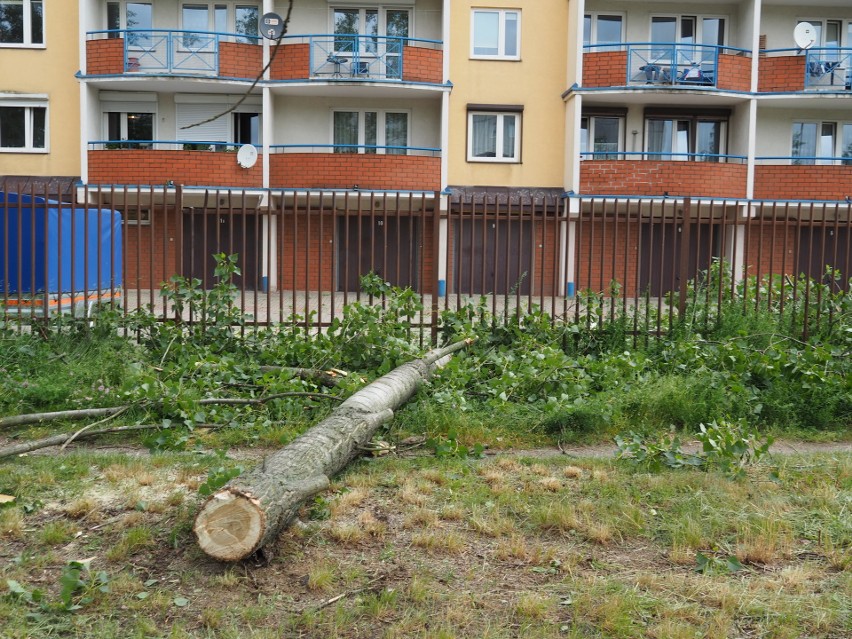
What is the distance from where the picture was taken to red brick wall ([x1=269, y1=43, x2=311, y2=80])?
963 inches

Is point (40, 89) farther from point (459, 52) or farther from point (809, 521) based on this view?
point (809, 521)

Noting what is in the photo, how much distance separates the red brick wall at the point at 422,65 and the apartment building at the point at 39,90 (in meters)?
9.71

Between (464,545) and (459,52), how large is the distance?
2308 centimetres

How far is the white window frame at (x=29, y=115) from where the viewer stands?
25.0 m

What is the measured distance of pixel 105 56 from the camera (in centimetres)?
2417

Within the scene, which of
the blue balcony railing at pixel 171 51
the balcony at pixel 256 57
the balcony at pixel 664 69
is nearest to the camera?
the balcony at pixel 256 57

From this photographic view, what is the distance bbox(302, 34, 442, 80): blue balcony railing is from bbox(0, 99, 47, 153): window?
7.74 meters

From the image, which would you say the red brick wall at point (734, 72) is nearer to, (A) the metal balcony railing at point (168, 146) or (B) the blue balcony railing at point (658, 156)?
(B) the blue balcony railing at point (658, 156)

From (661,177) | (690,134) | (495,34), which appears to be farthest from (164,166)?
(690,134)

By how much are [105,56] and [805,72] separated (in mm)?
20300

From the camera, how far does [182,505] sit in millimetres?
5043

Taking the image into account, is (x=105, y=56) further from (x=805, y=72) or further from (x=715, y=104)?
(x=805, y=72)

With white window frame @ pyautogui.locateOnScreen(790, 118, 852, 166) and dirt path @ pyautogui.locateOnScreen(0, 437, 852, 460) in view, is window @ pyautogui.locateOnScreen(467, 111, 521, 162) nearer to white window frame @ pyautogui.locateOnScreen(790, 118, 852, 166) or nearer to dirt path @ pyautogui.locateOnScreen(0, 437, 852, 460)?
white window frame @ pyautogui.locateOnScreen(790, 118, 852, 166)

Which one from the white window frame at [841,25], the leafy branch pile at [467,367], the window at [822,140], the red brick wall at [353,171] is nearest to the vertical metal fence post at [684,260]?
the leafy branch pile at [467,367]
